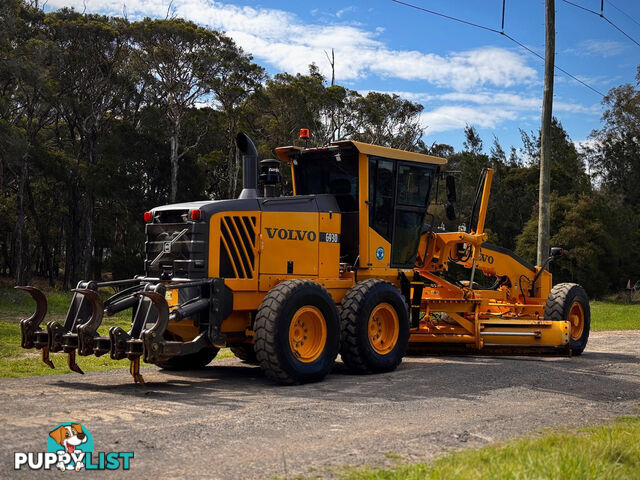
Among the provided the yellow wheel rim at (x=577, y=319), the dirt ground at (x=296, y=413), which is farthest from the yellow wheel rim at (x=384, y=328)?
the yellow wheel rim at (x=577, y=319)

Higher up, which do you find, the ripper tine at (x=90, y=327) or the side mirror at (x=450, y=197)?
the side mirror at (x=450, y=197)

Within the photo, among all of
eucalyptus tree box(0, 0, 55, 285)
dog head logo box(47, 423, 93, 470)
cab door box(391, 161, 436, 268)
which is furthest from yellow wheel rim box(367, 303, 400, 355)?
eucalyptus tree box(0, 0, 55, 285)

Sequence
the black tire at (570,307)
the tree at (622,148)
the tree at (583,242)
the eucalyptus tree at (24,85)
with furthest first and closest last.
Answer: the tree at (622,148) → the tree at (583,242) → the eucalyptus tree at (24,85) → the black tire at (570,307)

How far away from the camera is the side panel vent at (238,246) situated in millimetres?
9922

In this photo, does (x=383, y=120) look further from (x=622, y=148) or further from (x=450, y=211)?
(x=450, y=211)

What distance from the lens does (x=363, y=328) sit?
34.7 feet

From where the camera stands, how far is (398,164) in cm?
1214

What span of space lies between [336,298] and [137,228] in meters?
31.7

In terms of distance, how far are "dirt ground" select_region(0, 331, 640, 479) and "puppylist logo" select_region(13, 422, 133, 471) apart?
10 cm

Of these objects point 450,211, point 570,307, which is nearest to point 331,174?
point 450,211

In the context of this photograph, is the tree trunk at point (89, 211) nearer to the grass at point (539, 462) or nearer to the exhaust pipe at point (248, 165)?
the exhaust pipe at point (248, 165)

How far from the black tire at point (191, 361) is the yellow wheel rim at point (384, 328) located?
2.40 metres

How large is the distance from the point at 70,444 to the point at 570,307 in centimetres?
1097

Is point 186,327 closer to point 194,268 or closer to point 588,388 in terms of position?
point 194,268
